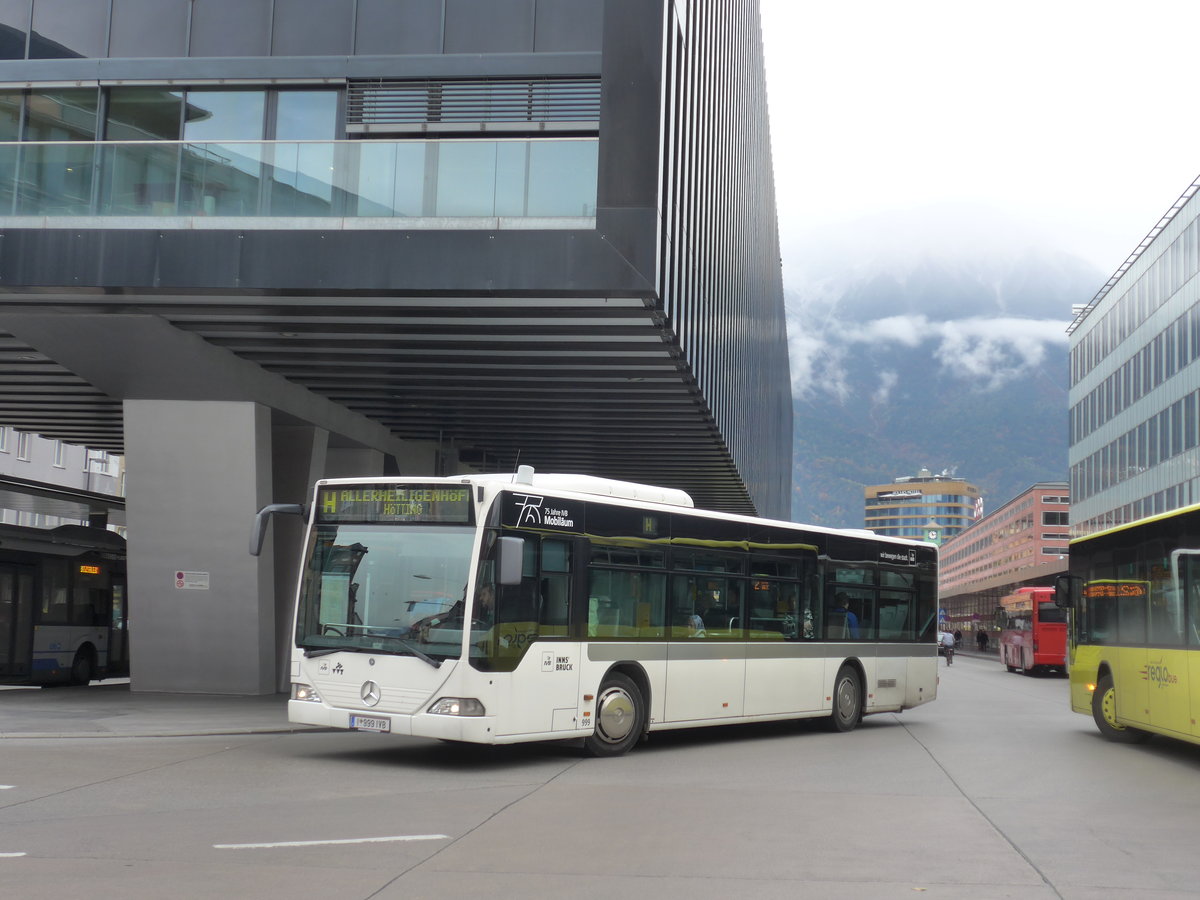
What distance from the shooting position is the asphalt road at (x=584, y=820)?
695 cm

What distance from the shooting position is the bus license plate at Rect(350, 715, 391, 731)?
12133mm

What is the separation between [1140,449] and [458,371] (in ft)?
155

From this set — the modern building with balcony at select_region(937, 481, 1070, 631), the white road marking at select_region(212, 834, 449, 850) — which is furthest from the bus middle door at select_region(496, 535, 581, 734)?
the modern building with balcony at select_region(937, 481, 1070, 631)

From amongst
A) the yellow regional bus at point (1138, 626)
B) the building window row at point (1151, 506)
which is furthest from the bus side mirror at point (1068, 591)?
the building window row at point (1151, 506)

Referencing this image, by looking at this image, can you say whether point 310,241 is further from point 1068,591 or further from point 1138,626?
A: point 1068,591

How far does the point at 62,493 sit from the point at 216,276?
11.9m

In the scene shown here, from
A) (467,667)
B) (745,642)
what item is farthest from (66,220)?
(745,642)

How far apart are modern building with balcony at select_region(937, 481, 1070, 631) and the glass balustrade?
5893 cm

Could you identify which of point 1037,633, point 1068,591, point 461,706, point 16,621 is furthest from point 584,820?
point 1037,633

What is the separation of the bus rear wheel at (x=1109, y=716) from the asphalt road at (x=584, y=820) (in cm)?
114

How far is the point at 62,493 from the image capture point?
25828mm

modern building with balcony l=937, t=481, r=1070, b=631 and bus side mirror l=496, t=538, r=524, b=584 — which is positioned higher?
modern building with balcony l=937, t=481, r=1070, b=631

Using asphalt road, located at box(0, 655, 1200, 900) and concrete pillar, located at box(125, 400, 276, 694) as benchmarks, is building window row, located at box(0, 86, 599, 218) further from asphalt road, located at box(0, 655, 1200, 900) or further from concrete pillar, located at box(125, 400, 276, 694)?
asphalt road, located at box(0, 655, 1200, 900)

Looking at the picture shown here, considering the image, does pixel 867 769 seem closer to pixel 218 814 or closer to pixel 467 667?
pixel 467 667
